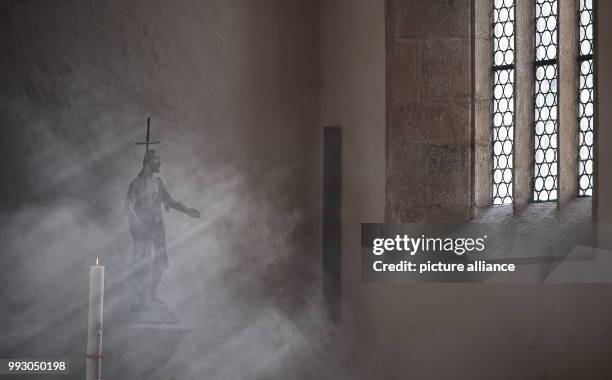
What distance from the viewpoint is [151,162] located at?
22.5 feet

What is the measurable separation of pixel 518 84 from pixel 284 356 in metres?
2.52

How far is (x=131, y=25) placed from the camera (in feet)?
23.9

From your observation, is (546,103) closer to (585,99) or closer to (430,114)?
(585,99)

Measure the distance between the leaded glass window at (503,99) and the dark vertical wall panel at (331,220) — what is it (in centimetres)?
113

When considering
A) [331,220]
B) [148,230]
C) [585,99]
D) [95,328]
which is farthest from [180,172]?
[95,328]

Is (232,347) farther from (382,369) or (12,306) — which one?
(12,306)

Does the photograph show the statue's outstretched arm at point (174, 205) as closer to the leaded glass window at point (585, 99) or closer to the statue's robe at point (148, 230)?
the statue's robe at point (148, 230)

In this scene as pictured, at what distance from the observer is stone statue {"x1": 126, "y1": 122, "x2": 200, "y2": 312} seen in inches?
270

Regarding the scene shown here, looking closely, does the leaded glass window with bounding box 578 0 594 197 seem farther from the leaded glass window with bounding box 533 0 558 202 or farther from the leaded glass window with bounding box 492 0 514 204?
the leaded glass window with bounding box 492 0 514 204

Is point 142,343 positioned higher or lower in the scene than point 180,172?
lower

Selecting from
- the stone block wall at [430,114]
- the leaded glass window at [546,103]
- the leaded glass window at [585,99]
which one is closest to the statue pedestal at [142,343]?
the stone block wall at [430,114]

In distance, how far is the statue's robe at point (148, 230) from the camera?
6.86 m

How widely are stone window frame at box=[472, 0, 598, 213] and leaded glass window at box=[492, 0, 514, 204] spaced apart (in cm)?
5

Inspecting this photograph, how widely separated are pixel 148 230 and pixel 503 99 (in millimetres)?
2701
